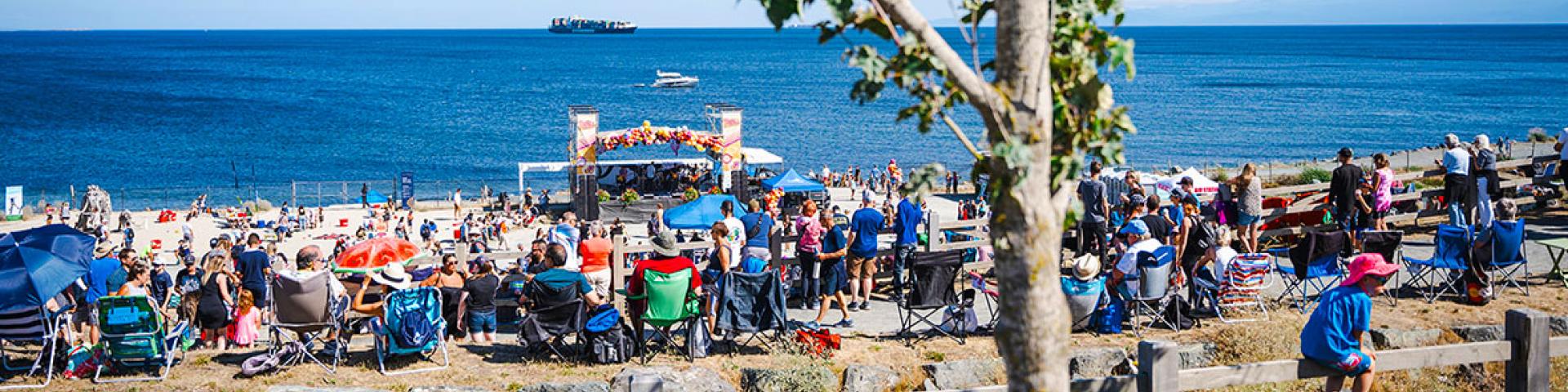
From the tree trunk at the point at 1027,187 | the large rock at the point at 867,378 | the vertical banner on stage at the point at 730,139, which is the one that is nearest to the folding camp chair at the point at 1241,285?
the large rock at the point at 867,378

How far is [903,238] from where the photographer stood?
1098 centimetres

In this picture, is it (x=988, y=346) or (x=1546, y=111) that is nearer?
(x=988, y=346)

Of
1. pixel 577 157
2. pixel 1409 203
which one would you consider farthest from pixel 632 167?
pixel 1409 203

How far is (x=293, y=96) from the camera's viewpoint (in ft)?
347

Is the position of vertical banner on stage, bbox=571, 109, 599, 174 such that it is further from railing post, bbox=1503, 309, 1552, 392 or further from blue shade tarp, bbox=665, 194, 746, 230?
railing post, bbox=1503, 309, 1552, 392

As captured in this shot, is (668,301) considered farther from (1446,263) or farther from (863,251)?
(1446,263)

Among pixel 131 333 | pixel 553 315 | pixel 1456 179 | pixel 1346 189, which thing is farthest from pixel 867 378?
pixel 1456 179

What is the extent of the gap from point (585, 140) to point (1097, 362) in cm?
2227

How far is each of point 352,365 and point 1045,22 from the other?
639 cm

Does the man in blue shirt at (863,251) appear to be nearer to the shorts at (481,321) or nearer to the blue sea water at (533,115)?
the shorts at (481,321)

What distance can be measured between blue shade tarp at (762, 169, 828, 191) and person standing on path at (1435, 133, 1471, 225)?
59.8 ft

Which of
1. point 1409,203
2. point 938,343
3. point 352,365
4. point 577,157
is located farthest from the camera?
point 577,157

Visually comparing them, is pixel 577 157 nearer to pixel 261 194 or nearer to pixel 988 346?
pixel 988 346

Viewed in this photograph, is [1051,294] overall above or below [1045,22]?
below
